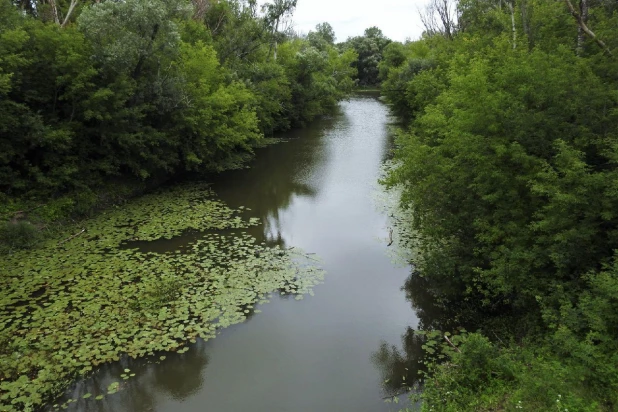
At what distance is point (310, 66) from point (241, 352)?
3233 centimetres

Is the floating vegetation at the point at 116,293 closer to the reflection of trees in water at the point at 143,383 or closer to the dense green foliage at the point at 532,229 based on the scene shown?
the reflection of trees in water at the point at 143,383

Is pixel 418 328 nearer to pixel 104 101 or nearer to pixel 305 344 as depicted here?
pixel 305 344

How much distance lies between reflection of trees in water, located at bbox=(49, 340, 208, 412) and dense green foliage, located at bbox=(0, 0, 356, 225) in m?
8.61

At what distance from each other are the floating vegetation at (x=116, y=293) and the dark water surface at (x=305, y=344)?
43cm

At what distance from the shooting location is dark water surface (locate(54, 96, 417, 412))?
7836mm

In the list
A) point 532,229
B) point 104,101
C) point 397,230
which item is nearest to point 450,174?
point 532,229

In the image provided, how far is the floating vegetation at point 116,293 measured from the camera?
838 cm

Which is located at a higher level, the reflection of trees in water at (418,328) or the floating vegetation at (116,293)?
the floating vegetation at (116,293)

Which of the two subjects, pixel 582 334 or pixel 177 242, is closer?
pixel 582 334

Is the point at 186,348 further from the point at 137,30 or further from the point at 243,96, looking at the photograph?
the point at 243,96

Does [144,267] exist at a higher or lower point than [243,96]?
lower

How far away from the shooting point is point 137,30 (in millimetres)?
16594

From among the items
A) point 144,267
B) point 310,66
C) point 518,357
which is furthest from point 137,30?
point 310,66

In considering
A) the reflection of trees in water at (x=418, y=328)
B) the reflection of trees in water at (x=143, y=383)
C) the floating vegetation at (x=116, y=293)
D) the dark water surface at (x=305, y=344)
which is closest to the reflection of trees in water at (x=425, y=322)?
the reflection of trees in water at (x=418, y=328)
